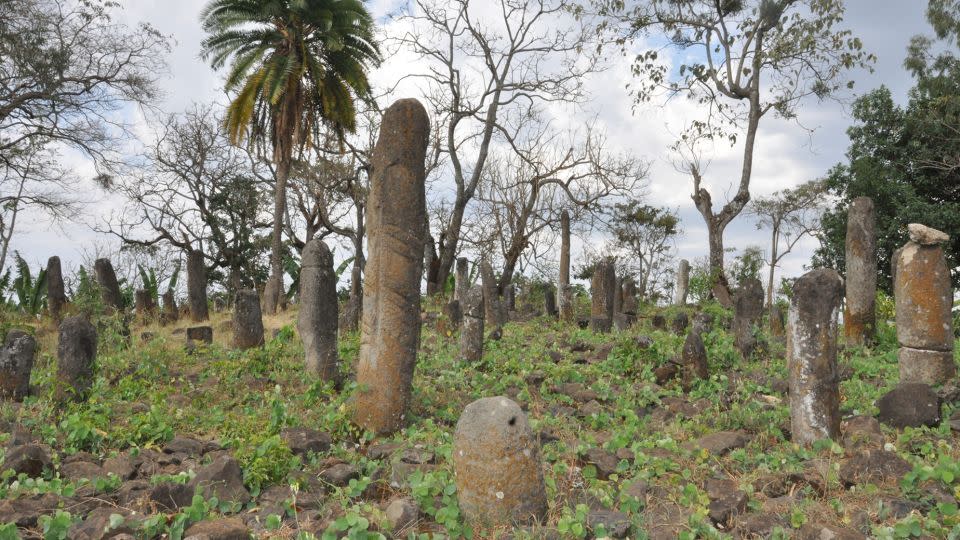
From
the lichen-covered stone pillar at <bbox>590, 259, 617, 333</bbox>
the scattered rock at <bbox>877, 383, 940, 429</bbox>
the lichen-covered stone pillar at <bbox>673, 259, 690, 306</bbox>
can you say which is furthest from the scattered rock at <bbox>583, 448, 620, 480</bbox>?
the lichen-covered stone pillar at <bbox>673, 259, 690, 306</bbox>

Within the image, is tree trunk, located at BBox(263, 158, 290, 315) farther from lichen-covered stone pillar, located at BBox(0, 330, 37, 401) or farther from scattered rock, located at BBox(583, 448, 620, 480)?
scattered rock, located at BBox(583, 448, 620, 480)

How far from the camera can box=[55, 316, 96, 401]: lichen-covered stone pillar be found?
29.3 feet

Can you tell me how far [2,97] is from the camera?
20812 mm

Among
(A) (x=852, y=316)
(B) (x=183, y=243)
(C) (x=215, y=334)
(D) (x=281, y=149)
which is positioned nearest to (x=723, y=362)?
(A) (x=852, y=316)

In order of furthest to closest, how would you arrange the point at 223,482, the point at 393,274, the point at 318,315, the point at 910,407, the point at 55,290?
the point at 55,290 < the point at 318,315 < the point at 393,274 < the point at 910,407 < the point at 223,482

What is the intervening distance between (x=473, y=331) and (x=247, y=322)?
4.33 metres

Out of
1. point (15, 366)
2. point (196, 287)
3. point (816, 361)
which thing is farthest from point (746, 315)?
point (196, 287)

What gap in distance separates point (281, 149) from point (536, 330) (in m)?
11.8

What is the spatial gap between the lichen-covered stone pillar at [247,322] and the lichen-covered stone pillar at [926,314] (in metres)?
10.3

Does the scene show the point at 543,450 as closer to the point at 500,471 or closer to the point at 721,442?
the point at 721,442

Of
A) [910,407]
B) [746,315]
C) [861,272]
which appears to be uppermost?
[861,272]

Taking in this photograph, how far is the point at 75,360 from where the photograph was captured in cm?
902

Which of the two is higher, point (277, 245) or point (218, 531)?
point (277, 245)

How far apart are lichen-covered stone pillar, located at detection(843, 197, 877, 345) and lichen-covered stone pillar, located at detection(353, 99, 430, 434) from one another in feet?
28.5
